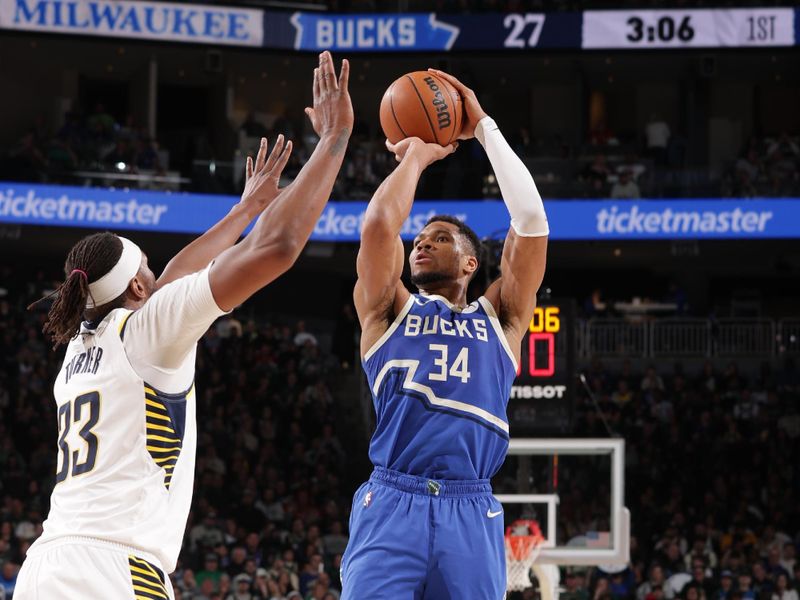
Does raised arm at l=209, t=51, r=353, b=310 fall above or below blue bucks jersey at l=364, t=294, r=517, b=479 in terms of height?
above

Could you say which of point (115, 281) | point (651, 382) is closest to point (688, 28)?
point (651, 382)

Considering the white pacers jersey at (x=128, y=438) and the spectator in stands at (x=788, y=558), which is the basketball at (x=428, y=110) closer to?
the white pacers jersey at (x=128, y=438)

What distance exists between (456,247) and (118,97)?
23.9 meters

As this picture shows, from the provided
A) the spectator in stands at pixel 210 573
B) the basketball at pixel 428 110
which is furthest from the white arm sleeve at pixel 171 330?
the spectator in stands at pixel 210 573

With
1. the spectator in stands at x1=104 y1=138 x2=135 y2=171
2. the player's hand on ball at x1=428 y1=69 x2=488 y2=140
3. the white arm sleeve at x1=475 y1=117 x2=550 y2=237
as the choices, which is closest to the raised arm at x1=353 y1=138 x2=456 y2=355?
the white arm sleeve at x1=475 y1=117 x2=550 y2=237

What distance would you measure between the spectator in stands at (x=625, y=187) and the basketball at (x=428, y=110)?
16575 millimetres

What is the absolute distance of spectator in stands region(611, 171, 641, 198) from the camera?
21.8 metres

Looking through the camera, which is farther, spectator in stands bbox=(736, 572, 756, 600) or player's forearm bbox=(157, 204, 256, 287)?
spectator in stands bbox=(736, 572, 756, 600)

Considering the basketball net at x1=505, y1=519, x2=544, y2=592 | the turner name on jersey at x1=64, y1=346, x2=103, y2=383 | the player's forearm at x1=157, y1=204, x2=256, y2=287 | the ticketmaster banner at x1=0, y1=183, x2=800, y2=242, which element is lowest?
the basketball net at x1=505, y1=519, x2=544, y2=592

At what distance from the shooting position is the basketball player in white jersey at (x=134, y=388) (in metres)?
3.67

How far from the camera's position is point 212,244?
4715 millimetres

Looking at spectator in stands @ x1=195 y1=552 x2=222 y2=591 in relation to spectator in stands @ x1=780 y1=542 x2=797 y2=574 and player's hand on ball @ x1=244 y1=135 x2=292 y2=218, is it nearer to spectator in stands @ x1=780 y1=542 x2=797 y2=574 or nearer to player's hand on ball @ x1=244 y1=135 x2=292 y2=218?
spectator in stands @ x1=780 y1=542 x2=797 y2=574

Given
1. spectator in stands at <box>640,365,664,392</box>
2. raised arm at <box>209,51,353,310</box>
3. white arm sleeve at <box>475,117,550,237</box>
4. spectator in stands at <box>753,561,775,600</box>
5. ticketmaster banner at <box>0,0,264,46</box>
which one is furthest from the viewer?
ticketmaster banner at <box>0,0,264,46</box>

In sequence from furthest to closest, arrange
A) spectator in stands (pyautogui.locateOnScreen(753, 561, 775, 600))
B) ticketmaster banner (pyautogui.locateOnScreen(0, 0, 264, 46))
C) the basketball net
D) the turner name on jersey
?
ticketmaster banner (pyautogui.locateOnScreen(0, 0, 264, 46)), spectator in stands (pyautogui.locateOnScreen(753, 561, 775, 600)), the basketball net, the turner name on jersey
